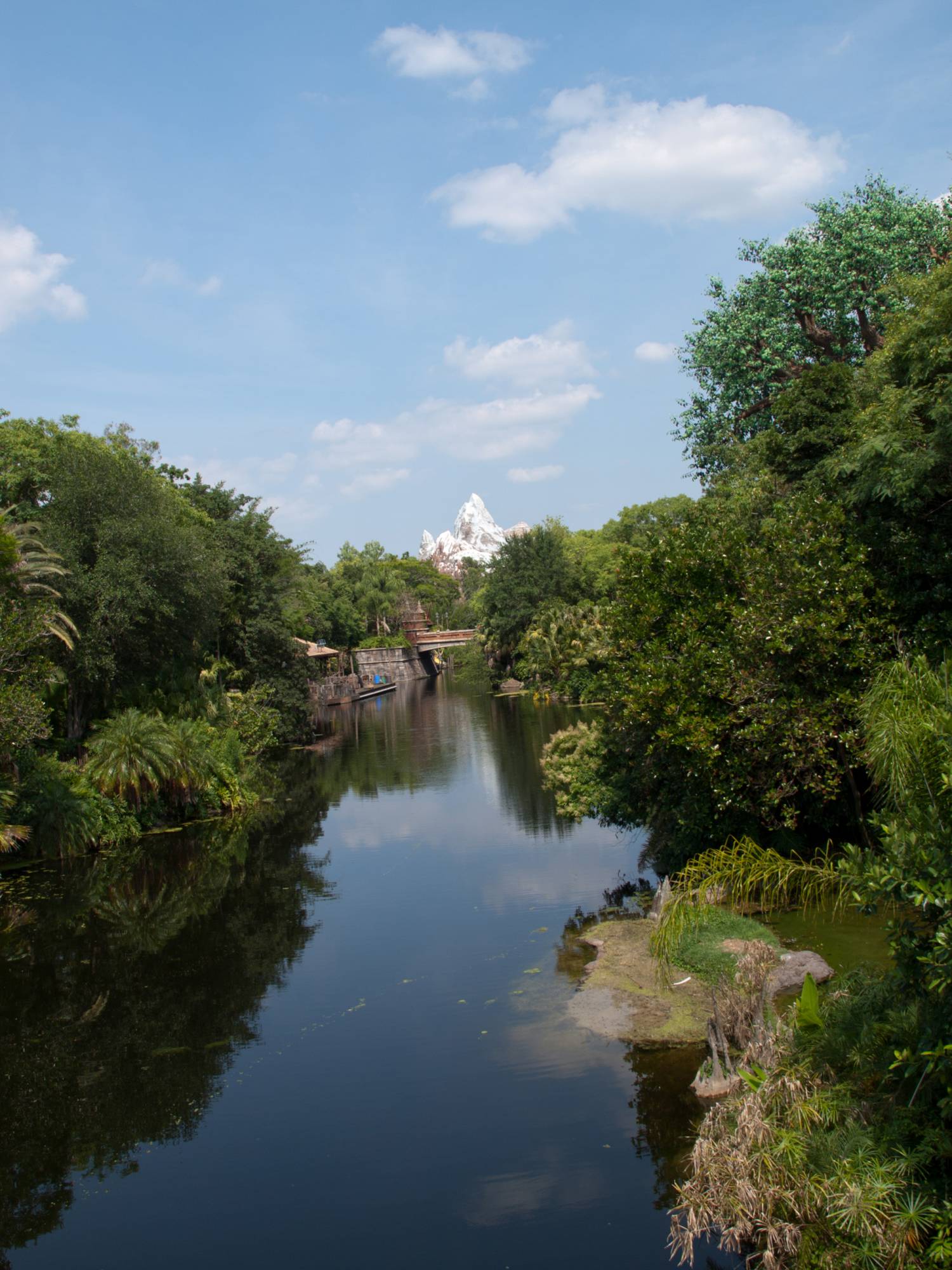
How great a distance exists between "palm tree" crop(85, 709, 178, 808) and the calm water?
2.74 m

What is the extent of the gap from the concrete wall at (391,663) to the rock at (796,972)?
2756 inches

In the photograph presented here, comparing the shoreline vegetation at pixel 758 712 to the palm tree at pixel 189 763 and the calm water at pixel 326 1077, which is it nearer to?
the palm tree at pixel 189 763

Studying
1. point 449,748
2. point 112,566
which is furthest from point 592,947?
point 449,748

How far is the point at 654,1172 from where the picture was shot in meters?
9.03

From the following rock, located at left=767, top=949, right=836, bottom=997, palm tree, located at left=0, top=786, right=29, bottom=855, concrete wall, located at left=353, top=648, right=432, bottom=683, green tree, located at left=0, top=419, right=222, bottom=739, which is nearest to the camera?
rock, located at left=767, top=949, right=836, bottom=997

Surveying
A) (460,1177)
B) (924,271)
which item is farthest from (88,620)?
(924,271)

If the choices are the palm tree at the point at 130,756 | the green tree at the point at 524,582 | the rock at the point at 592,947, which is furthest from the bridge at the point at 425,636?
the rock at the point at 592,947

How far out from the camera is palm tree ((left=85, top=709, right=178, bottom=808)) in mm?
23625

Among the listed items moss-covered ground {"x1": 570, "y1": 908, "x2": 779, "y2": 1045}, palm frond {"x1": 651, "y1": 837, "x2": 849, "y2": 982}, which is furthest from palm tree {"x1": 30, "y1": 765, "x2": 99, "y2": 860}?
palm frond {"x1": 651, "y1": 837, "x2": 849, "y2": 982}

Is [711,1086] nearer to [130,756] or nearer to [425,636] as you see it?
[130,756]

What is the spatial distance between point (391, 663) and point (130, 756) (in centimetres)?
6597

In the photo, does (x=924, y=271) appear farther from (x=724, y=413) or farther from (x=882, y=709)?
(x=882, y=709)

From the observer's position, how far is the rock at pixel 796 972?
1126 cm

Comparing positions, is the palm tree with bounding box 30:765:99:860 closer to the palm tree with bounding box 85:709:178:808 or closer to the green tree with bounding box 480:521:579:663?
the palm tree with bounding box 85:709:178:808
